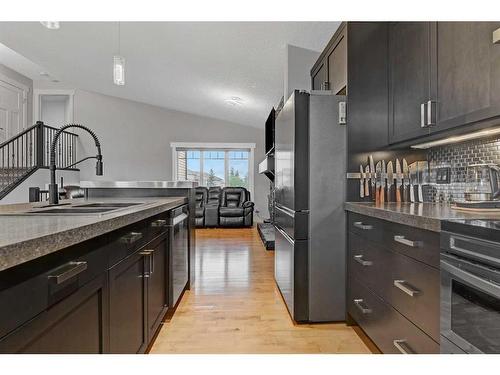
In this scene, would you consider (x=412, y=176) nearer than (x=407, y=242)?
No

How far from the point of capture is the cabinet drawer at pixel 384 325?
1.46m

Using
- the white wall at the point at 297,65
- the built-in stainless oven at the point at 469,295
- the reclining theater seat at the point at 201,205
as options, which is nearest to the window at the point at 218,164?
the reclining theater seat at the point at 201,205

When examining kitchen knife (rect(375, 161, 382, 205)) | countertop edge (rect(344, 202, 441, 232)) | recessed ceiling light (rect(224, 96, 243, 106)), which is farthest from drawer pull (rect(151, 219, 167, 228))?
recessed ceiling light (rect(224, 96, 243, 106))

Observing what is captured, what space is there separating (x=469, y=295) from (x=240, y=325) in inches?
64.6

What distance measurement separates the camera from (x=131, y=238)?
1.55 m

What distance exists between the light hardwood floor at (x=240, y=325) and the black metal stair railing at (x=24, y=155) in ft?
16.7

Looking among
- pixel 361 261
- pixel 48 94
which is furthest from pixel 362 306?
pixel 48 94

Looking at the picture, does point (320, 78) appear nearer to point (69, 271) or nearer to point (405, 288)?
point (405, 288)

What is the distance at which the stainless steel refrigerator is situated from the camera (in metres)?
2.40

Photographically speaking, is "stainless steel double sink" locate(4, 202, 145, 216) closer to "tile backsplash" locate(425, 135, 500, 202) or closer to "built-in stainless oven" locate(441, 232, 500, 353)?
"built-in stainless oven" locate(441, 232, 500, 353)

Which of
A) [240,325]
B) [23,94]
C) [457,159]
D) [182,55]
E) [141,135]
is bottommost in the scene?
[240,325]

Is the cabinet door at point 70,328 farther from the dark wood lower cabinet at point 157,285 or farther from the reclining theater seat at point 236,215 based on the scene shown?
the reclining theater seat at point 236,215

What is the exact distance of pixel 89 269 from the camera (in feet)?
3.70
